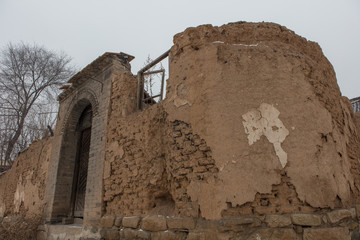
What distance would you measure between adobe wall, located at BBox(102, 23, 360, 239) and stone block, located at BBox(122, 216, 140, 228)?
0.06 feet

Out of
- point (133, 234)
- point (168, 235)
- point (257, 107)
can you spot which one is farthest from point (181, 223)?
point (257, 107)

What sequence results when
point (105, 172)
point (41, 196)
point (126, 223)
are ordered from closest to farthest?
point (126, 223) → point (105, 172) → point (41, 196)

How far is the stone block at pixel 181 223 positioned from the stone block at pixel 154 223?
0.30 ft

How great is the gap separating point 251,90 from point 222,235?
6.11 ft

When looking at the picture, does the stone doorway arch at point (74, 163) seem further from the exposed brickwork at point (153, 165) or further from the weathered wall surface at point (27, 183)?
the exposed brickwork at point (153, 165)

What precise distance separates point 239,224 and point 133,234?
174 cm

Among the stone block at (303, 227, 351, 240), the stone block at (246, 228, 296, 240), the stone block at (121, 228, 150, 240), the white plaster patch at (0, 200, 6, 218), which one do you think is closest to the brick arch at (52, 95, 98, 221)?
the stone block at (121, 228, 150, 240)

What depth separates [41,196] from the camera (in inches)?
281

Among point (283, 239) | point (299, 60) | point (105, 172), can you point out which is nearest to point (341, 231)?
point (283, 239)

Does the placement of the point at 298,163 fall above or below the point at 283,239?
above

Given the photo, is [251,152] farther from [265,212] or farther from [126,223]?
[126,223]

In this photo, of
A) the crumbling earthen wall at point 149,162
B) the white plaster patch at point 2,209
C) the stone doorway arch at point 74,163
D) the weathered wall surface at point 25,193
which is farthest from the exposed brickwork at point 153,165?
the white plaster patch at point 2,209

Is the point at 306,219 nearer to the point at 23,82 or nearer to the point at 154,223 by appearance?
the point at 154,223

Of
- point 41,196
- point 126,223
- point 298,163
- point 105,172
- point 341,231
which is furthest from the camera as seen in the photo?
point 41,196
